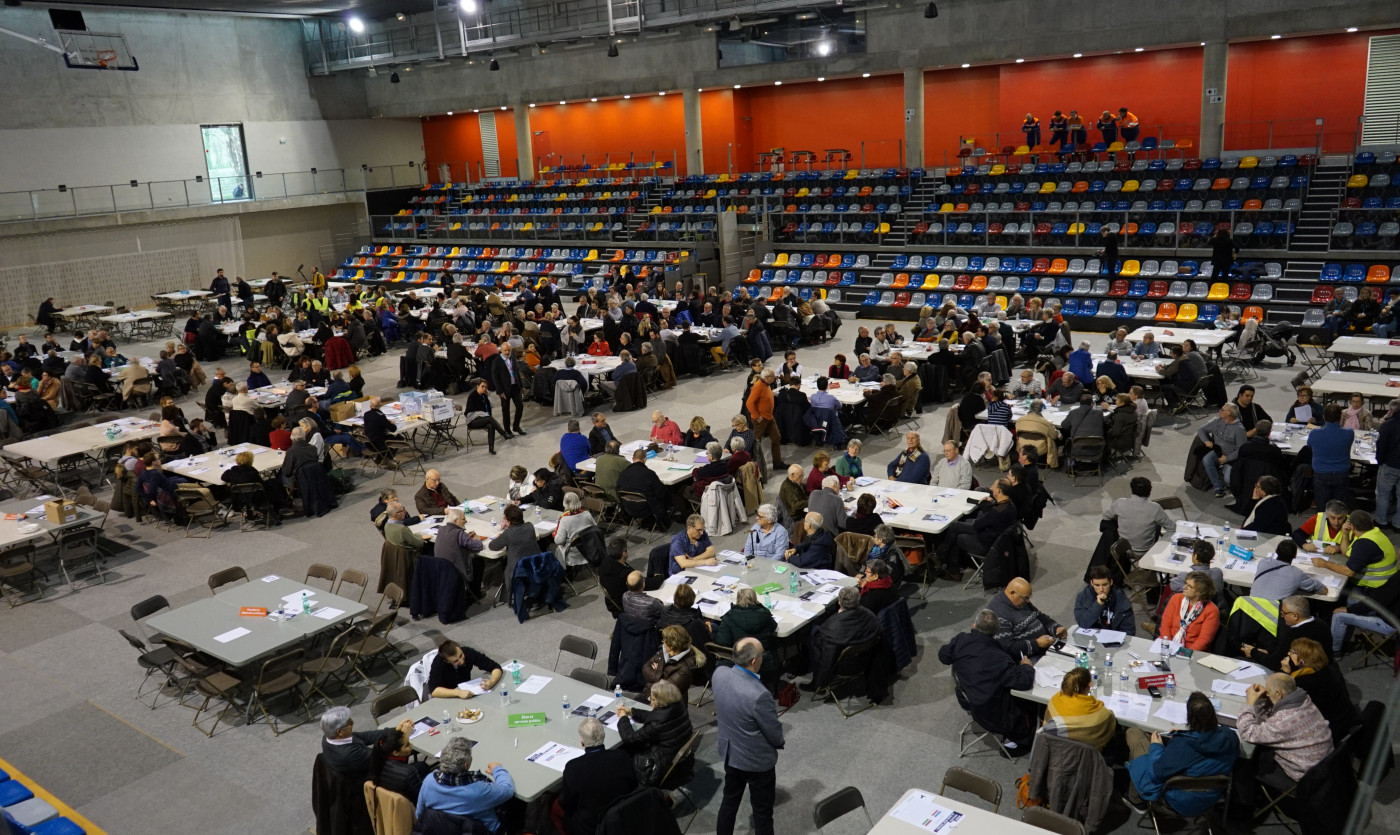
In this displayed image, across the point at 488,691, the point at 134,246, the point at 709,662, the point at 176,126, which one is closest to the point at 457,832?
the point at 488,691

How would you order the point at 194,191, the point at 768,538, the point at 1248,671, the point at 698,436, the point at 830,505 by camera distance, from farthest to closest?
the point at 194,191 → the point at 698,436 → the point at 830,505 → the point at 768,538 → the point at 1248,671

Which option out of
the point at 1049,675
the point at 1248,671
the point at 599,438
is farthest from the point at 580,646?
the point at 599,438

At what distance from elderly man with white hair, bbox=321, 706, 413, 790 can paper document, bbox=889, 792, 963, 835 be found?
2.94 meters

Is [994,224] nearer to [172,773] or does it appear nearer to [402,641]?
[402,641]

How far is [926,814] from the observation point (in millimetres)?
5523

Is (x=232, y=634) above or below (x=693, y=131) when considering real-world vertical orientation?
below

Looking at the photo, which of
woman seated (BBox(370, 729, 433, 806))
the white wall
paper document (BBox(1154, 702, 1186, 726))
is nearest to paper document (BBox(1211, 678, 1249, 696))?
paper document (BBox(1154, 702, 1186, 726))

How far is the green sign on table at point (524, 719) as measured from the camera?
6.72m

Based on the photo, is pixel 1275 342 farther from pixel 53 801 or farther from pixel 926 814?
pixel 53 801

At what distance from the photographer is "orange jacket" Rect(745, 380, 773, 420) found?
13453mm

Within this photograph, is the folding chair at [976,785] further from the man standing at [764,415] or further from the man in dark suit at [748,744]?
the man standing at [764,415]

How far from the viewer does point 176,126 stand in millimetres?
32375

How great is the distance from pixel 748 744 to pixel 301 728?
402cm

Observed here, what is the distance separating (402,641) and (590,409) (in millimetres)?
7995
